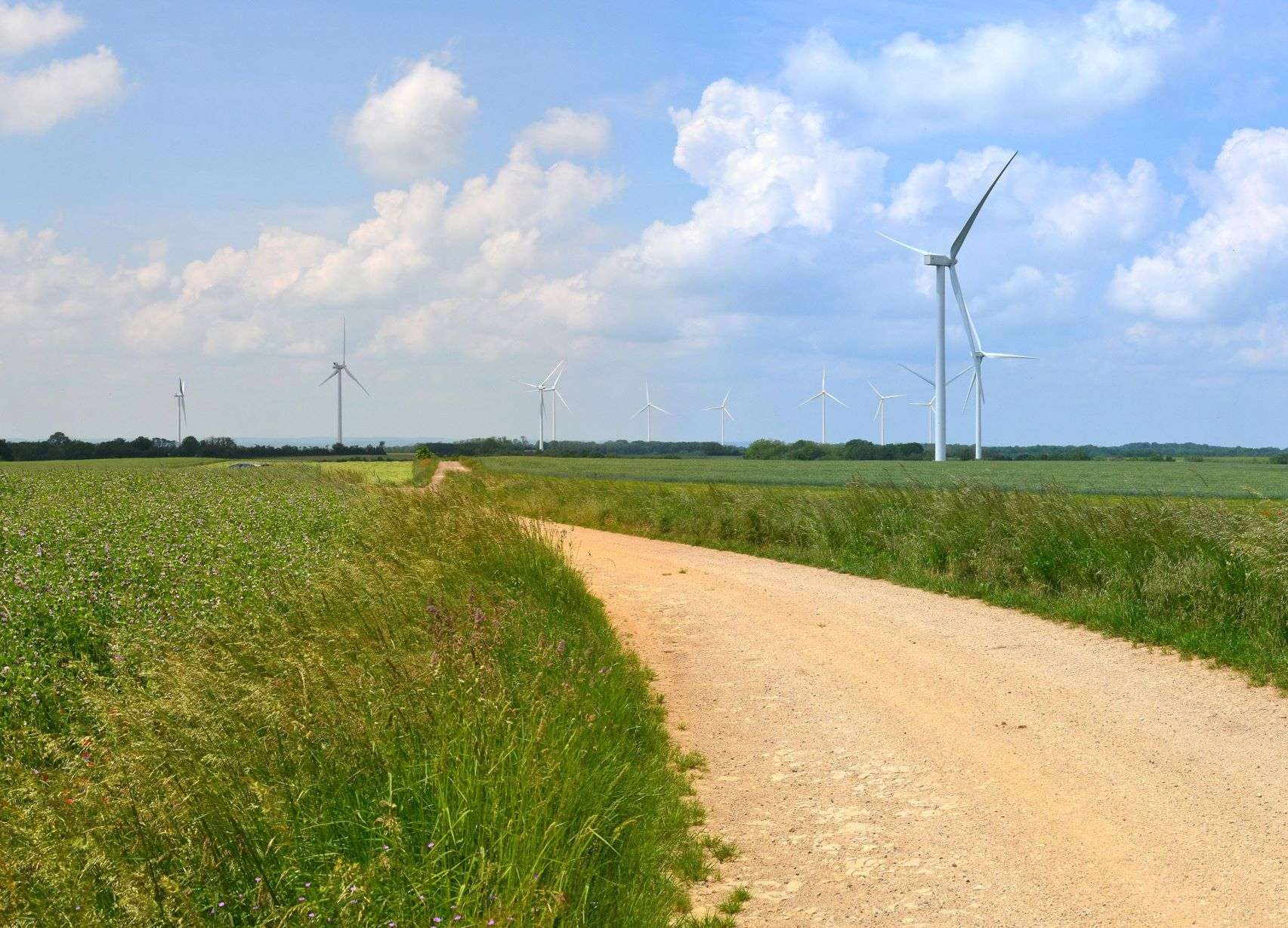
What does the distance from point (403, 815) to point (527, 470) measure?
62722mm

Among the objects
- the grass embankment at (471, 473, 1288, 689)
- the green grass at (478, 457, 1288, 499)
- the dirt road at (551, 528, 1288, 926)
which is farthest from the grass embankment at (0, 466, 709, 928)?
the green grass at (478, 457, 1288, 499)

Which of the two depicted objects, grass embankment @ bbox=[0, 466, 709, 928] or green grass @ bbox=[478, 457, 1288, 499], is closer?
grass embankment @ bbox=[0, 466, 709, 928]

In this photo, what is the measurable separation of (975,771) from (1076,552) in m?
8.15

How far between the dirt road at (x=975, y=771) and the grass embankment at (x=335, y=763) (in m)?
0.73

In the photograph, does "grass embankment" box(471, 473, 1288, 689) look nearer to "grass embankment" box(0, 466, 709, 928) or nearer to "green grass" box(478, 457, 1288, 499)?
"grass embankment" box(0, 466, 709, 928)

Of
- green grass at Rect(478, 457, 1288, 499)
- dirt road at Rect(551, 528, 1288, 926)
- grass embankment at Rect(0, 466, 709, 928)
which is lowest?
dirt road at Rect(551, 528, 1288, 926)

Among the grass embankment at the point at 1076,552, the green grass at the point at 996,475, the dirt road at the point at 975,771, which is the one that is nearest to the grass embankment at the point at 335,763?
the dirt road at the point at 975,771

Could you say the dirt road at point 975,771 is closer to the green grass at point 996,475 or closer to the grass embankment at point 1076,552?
the grass embankment at point 1076,552

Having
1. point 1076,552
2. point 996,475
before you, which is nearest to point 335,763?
point 1076,552

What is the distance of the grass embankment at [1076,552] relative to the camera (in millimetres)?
11750

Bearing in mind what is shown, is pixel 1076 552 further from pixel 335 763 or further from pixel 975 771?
pixel 335 763

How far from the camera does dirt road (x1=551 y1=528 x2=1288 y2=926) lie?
5688mm

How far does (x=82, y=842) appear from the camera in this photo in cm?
447

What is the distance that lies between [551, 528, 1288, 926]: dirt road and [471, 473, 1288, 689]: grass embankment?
817 millimetres
